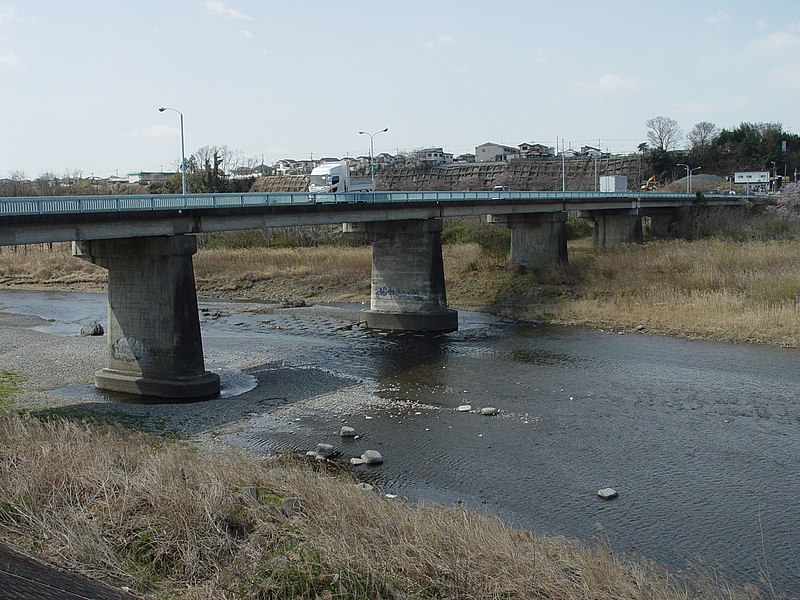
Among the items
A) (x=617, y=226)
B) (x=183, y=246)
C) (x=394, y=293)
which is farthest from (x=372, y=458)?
(x=617, y=226)

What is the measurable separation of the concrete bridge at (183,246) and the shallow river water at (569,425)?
1934mm

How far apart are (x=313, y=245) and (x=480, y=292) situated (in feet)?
96.7

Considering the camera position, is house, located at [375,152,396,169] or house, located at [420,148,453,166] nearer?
house, located at [375,152,396,169]

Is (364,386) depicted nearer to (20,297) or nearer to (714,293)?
(714,293)

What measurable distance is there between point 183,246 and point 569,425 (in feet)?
49.2

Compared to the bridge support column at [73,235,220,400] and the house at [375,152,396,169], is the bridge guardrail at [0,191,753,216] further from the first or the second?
the house at [375,152,396,169]

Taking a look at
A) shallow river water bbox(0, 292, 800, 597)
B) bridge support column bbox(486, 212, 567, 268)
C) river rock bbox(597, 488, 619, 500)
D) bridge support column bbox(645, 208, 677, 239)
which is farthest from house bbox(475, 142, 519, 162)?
river rock bbox(597, 488, 619, 500)

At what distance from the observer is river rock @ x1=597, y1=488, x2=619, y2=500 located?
1766 centimetres

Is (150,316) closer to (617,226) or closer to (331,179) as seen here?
(331,179)

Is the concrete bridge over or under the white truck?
under

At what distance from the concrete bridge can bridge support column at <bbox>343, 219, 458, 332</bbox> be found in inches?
2.2

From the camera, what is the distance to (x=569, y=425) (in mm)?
23469

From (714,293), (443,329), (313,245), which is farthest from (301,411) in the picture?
(313,245)

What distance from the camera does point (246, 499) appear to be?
13.7 m
